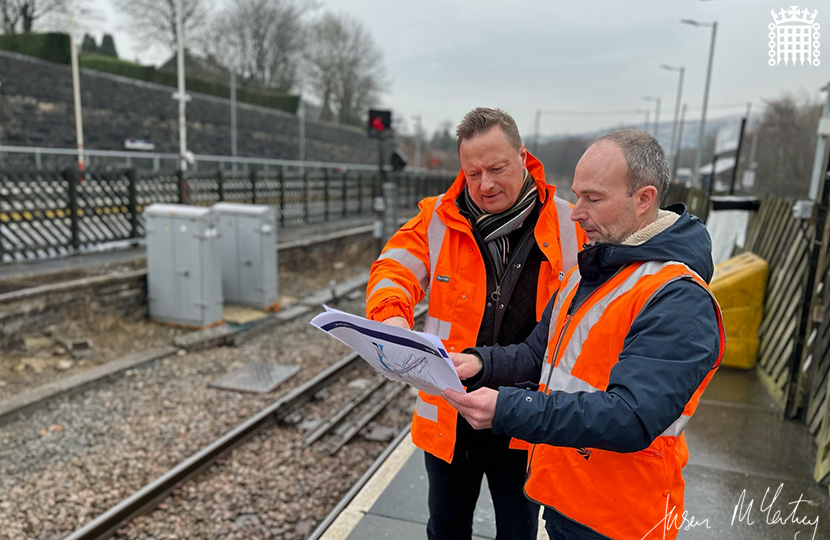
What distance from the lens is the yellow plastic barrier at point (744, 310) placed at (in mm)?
6027

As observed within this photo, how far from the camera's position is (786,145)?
1555cm

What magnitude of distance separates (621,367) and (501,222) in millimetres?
940

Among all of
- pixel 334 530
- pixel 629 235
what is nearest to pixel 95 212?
pixel 334 530

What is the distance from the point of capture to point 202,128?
1179 inches

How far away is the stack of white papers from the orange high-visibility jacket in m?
0.27

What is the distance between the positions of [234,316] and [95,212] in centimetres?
371

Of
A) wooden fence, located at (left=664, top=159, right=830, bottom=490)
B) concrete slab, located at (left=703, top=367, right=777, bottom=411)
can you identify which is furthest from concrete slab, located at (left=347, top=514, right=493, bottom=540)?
concrete slab, located at (left=703, top=367, right=777, bottom=411)

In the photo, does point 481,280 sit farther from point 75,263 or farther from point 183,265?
point 75,263

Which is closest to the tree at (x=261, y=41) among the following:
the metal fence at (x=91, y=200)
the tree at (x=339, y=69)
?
the tree at (x=339, y=69)

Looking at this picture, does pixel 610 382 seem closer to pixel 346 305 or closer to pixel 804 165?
pixel 346 305

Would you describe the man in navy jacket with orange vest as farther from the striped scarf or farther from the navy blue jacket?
the striped scarf

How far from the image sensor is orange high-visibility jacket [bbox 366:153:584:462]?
7.35ft

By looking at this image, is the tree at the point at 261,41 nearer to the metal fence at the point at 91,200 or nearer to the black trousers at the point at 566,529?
the metal fence at the point at 91,200

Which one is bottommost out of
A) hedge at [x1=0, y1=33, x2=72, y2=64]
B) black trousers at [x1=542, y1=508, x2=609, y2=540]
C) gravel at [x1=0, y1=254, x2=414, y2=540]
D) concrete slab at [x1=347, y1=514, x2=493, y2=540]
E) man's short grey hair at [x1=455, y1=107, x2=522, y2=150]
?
gravel at [x1=0, y1=254, x2=414, y2=540]
